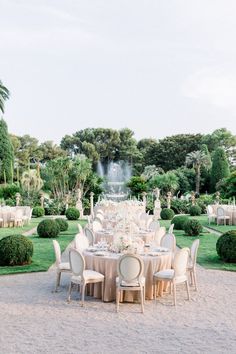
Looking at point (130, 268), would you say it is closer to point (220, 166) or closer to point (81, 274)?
point (81, 274)

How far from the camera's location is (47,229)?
55.6 ft

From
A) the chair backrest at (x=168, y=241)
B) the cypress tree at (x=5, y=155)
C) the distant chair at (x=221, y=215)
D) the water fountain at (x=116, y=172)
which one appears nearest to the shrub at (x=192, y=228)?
the distant chair at (x=221, y=215)

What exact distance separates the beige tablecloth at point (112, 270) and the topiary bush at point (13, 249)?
297 centimetres

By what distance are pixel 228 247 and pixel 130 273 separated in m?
5.02

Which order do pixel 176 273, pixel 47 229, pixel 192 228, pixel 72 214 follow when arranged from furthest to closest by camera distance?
pixel 72 214
pixel 192 228
pixel 47 229
pixel 176 273

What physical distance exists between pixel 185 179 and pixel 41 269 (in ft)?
122

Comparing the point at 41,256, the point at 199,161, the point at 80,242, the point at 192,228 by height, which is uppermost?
the point at 199,161

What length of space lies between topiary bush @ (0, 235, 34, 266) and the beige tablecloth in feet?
9.76

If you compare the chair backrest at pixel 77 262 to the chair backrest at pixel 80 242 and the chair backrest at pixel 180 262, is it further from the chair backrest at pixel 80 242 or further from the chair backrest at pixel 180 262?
the chair backrest at pixel 80 242

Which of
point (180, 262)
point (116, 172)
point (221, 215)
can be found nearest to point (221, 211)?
point (221, 215)

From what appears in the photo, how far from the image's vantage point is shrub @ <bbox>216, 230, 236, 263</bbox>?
11656 millimetres

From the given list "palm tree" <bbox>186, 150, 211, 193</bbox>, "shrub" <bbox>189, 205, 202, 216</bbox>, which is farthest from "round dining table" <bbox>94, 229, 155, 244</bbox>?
"palm tree" <bbox>186, 150, 211, 193</bbox>

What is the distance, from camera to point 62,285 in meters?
9.17

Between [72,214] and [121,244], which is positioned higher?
[72,214]
